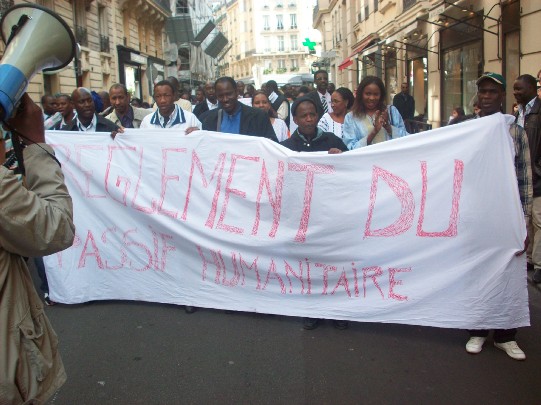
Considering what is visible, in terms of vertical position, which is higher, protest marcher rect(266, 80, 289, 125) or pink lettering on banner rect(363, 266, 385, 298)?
protest marcher rect(266, 80, 289, 125)

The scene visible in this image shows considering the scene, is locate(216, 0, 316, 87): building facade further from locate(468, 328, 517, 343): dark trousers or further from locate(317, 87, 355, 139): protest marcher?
locate(468, 328, 517, 343): dark trousers

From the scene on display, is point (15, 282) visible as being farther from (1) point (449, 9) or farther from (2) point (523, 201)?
(1) point (449, 9)

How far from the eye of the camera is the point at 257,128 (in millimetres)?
5316

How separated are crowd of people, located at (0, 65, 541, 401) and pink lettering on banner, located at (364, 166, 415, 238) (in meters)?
0.38

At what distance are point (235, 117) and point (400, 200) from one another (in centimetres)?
221

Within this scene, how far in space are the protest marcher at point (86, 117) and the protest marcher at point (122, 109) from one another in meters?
0.62

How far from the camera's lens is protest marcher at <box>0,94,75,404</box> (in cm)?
163

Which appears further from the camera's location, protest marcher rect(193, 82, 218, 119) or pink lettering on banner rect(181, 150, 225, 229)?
protest marcher rect(193, 82, 218, 119)

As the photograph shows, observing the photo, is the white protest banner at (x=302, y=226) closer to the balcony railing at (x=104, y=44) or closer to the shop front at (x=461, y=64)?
the shop front at (x=461, y=64)

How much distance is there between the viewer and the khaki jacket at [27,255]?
1625mm

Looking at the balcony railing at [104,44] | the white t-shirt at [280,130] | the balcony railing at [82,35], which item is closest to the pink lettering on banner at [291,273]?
the white t-shirt at [280,130]

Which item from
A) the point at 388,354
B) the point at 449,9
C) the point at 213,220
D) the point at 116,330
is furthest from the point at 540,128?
the point at 449,9

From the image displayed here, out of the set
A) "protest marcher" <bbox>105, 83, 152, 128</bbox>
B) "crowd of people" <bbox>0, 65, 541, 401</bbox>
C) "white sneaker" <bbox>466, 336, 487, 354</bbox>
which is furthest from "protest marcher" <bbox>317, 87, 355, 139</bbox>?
"white sneaker" <bbox>466, 336, 487, 354</bbox>

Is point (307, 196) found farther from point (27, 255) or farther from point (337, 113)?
point (27, 255)
